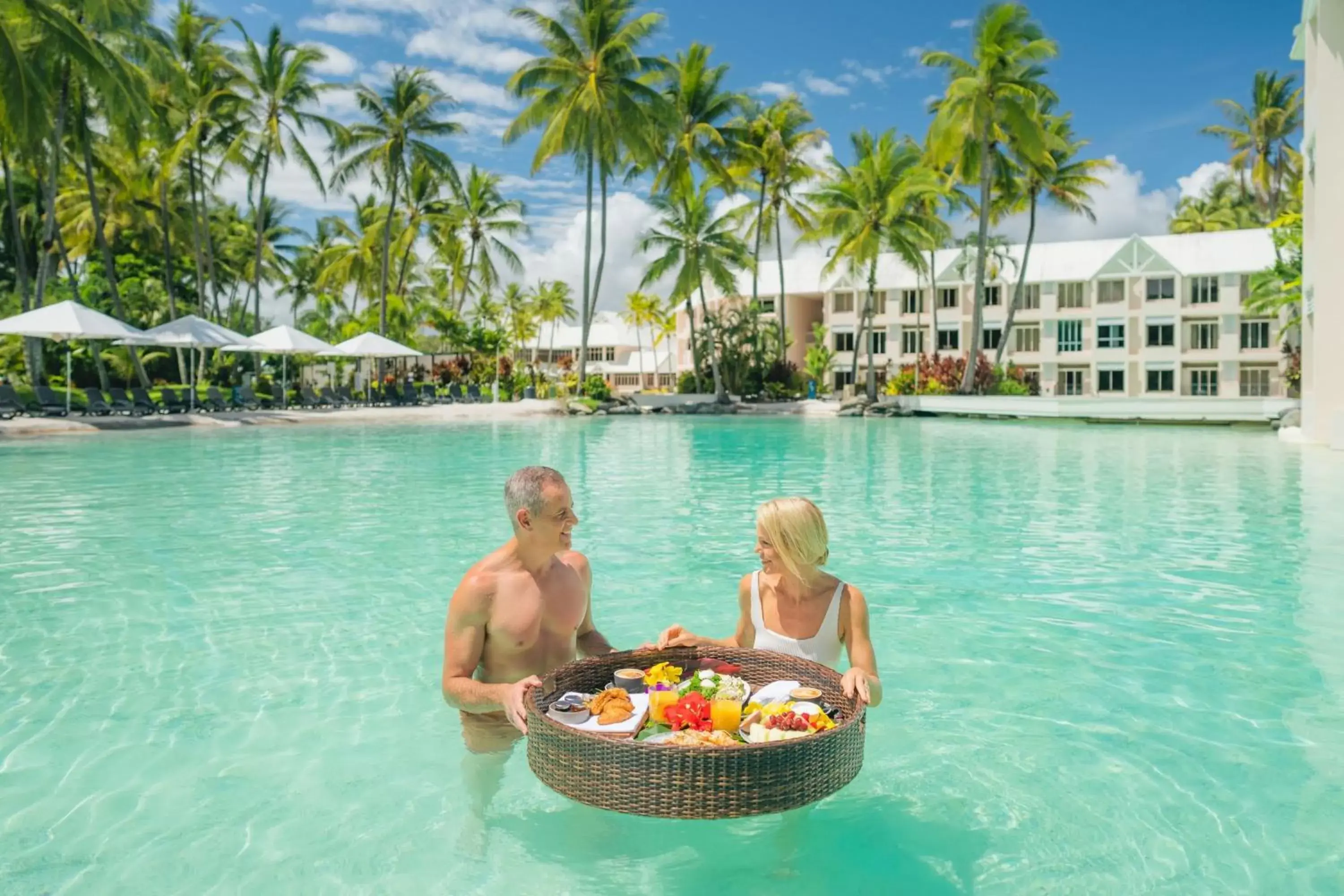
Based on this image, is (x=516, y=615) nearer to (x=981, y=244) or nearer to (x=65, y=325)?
(x=65, y=325)

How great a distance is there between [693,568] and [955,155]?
33.2 m

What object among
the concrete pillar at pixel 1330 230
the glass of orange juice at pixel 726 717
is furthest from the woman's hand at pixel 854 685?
the concrete pillar at pixel 1330 230

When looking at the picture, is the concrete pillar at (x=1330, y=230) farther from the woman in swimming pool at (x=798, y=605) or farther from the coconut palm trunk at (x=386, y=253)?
the coconut palm trunk at (x=386, y=253)

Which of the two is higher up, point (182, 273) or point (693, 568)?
point (182, 273)

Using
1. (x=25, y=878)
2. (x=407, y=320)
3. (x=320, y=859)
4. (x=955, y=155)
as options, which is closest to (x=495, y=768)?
(x=320, y=859)

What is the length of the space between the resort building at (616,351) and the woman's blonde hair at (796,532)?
68.1 meters

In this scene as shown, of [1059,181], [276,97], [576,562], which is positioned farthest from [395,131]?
[576,562]

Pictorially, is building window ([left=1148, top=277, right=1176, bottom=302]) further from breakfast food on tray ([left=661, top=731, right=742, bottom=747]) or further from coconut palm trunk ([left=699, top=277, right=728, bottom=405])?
breakfast food on tray ([left=661, top=731, right=742, bottom=747])

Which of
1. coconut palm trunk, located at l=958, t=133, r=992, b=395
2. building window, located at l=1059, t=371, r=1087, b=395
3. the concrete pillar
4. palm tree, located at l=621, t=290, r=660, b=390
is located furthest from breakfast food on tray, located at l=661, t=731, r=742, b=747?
palm tree, located at l=621, t=290, r=660, b=390

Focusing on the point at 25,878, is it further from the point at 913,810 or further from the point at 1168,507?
the point at 1168,507

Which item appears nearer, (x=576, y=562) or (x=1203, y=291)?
(x=576, y=562)

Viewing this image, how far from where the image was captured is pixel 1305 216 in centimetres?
2314

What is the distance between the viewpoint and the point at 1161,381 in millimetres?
50438

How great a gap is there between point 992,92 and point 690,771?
3516cm
